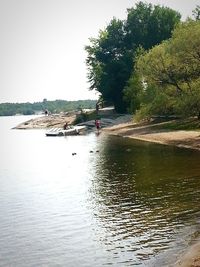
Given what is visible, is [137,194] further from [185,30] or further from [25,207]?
[185,30]

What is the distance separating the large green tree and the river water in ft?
194

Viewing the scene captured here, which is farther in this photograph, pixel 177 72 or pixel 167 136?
pixel 177 72

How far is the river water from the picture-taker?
15.4 metres

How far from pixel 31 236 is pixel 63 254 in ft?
9.90

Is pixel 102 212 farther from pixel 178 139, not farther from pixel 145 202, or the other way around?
pixel 178 139

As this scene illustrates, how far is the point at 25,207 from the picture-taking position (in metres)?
23.7

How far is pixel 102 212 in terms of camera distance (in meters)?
21.5

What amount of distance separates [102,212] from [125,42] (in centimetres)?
8399

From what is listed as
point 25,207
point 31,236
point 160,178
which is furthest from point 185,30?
point 31,236

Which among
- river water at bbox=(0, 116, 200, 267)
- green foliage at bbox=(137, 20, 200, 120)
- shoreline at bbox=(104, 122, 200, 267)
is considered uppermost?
green foliage at bbox=(137, 20, 200, 120)

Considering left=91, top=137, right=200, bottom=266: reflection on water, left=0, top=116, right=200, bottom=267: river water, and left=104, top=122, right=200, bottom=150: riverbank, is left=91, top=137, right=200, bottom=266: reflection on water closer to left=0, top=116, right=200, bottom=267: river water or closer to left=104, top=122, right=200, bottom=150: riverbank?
left=0, top=116, right=200, bottom=267: river water

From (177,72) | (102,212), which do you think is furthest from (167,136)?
(102,212)

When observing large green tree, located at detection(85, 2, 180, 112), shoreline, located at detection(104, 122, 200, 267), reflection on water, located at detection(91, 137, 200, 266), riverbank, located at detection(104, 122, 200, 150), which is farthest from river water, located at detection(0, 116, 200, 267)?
large green tree, located at detection(85, 2, 180, 112)

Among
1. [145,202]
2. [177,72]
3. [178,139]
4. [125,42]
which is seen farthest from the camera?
[125,42]
